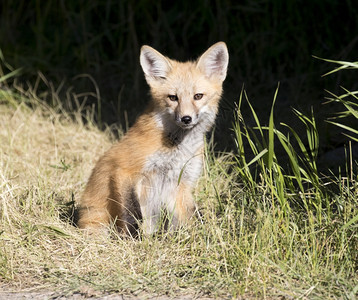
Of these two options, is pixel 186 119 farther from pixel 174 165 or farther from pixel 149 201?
pixel 149 201

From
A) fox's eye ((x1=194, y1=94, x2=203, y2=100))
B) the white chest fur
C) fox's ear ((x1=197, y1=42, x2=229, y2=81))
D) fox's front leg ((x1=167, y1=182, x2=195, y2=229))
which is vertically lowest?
fox's front leg ((x1=167, y1=182, x2=195, y2=229))

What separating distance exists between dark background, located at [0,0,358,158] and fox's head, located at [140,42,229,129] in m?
2.00

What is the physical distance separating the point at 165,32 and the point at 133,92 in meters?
1.07

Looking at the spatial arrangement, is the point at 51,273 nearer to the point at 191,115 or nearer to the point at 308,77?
the point at 191,115

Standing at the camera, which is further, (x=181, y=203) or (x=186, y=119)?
(x=181, y=203)

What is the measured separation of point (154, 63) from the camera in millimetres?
4414

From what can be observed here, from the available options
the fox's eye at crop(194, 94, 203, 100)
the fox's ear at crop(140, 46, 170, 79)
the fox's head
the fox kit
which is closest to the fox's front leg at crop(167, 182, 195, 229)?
the fox kit

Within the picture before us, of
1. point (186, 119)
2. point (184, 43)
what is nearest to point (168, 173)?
point (186, 119)

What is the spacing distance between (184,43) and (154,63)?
316 centimetres

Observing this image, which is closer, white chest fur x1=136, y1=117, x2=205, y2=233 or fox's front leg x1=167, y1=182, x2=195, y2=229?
white chest fur x1=136, y1=117, x2=205, y2=233

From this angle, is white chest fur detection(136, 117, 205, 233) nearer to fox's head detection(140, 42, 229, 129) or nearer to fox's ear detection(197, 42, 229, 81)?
fox's head detection(140, 42, 229, 129)

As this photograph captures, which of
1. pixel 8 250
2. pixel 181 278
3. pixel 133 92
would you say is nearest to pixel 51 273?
pixel 8 250

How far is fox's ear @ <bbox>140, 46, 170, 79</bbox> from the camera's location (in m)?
4.35

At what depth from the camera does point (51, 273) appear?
3402 mm
